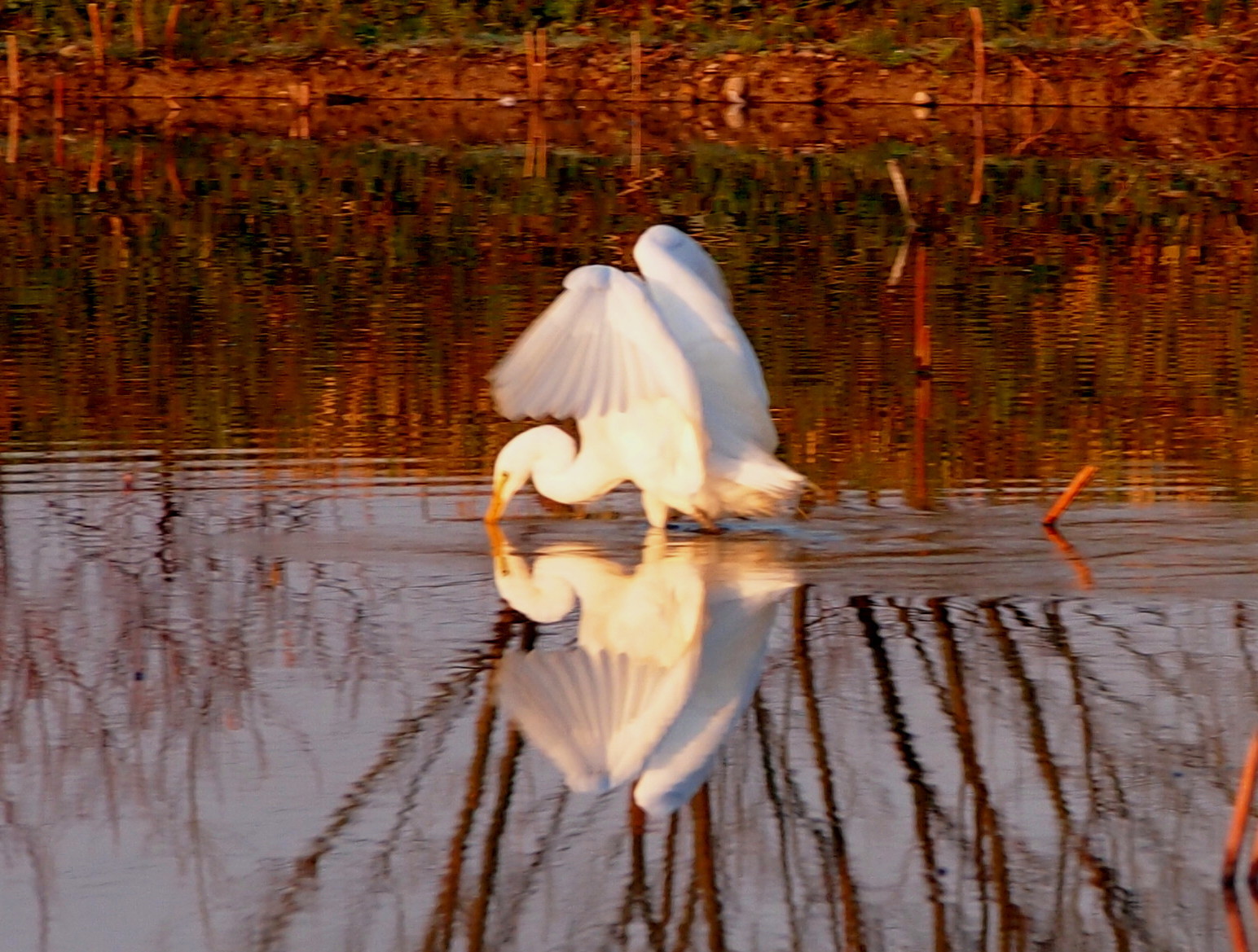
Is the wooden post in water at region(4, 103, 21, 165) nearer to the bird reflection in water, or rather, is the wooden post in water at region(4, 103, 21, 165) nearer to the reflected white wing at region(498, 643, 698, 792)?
the bird reflection in water

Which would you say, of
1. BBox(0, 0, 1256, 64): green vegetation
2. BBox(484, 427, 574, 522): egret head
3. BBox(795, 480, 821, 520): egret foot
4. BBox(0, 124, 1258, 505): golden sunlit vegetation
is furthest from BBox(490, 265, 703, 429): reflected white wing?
BBox(0, 0, 1256, 64): green vegetation

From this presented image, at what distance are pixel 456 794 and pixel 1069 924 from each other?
1.53 m

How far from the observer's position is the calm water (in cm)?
511

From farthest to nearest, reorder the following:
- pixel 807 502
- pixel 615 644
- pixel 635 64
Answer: pixel 635 64
pixel 807 502
pixel 615 644

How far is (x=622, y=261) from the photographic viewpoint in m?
17.9

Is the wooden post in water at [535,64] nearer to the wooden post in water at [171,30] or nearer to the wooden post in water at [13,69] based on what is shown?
the wooden post in water at [171,30]

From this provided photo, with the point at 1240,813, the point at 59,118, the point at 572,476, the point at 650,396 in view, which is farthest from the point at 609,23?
the point at 1240,813

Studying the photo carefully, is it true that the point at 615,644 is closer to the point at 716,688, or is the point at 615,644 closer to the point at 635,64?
the point at 716,688

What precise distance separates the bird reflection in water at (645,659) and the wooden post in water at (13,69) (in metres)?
28.9

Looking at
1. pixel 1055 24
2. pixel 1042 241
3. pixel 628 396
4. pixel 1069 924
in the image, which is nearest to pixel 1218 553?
pixel 628 396

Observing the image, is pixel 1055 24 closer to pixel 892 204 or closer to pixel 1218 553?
pixel 892 204

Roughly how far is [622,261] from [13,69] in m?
20.3

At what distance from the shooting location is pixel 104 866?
17.1 ft

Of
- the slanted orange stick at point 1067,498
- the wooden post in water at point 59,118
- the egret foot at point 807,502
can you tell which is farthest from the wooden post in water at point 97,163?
the slanted orange stick at point 1067,498
